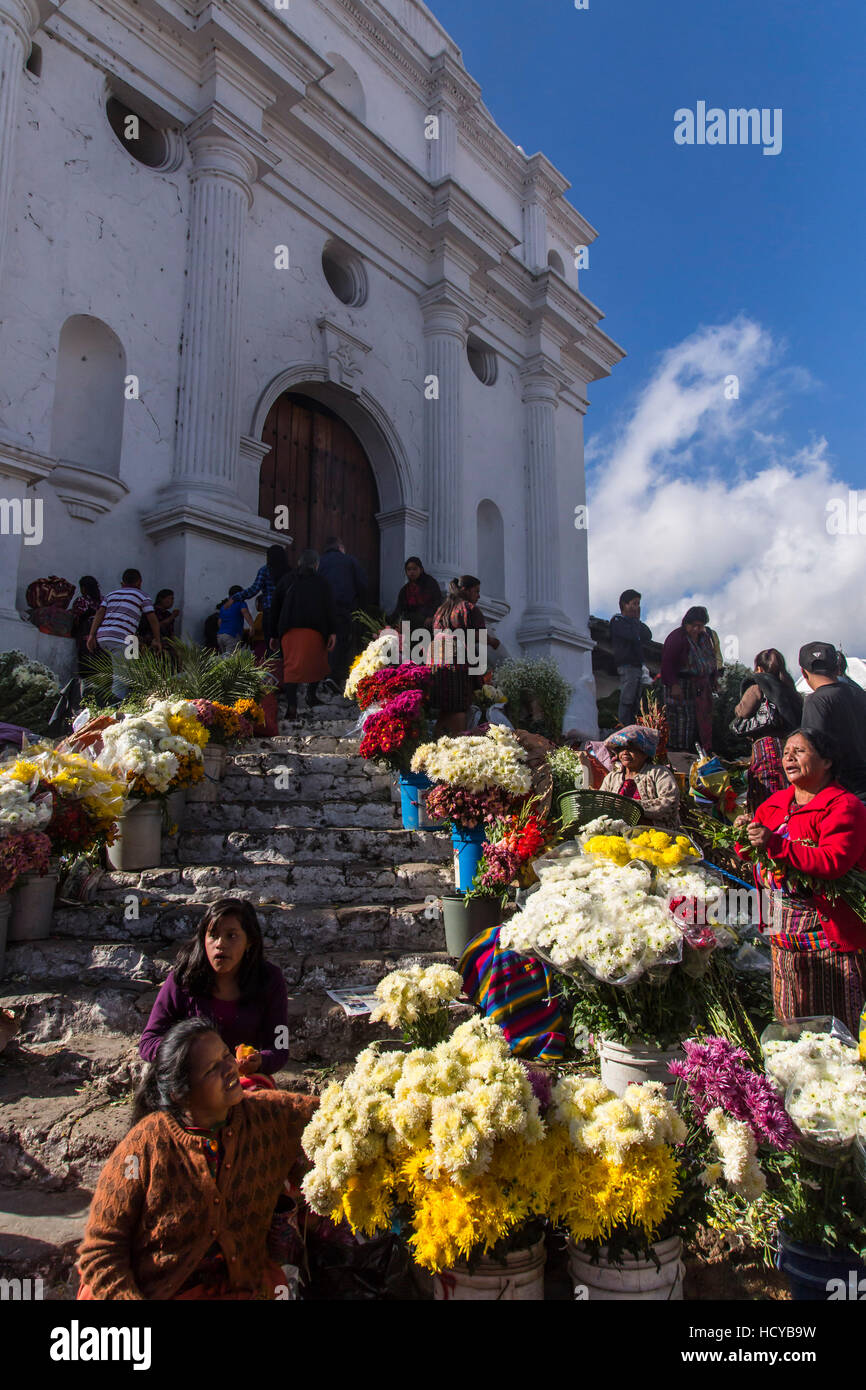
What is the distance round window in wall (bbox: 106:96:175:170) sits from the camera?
10.2 m

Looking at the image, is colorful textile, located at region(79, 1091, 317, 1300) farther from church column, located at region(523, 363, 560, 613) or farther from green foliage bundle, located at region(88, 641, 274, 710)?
church column, located at region(523, 363, 560, 613)

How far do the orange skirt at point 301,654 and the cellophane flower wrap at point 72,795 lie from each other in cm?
380

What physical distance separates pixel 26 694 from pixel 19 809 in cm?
325

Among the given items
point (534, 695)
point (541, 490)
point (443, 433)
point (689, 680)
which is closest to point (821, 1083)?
point (689, 680)

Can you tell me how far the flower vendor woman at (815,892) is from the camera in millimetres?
3080

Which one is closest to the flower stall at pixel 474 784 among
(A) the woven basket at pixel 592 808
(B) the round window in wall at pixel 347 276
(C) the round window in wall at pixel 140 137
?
(A) the woven basket at pixel 592 808

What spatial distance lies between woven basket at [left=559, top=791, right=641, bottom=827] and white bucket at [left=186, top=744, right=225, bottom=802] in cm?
293

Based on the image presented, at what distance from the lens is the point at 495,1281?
2.19 meters

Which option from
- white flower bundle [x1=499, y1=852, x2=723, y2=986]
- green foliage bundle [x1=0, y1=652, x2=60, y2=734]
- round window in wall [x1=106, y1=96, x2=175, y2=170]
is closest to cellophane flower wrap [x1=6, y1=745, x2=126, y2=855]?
green foliage bundle [x1=0, y1=652, x2=60, y2=734]

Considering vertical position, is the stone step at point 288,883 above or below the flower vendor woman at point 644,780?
below

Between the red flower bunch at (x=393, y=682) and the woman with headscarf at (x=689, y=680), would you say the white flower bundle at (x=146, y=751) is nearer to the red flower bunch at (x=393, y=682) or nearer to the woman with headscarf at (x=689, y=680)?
the red flower bunch at (x=393, y=682)

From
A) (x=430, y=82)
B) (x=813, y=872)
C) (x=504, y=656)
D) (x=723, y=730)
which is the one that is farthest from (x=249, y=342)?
(x=813, y=872)
